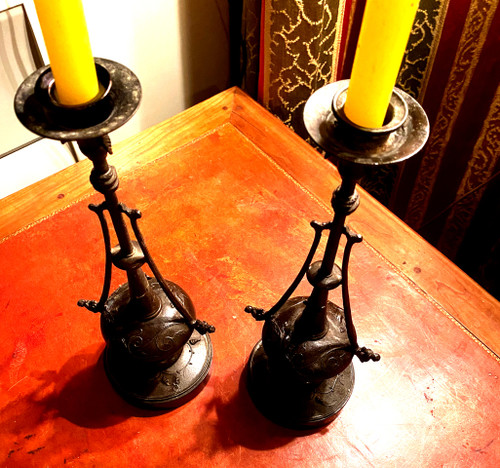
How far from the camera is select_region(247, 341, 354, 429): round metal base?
2.43 ft

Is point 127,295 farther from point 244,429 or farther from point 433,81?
point 433,81

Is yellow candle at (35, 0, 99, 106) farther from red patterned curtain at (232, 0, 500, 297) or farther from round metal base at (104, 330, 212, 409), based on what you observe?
red patterned curtain at (232, 0, 500, 297)

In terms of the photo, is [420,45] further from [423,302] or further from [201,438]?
[201,438]

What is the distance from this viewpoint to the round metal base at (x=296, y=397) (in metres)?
0.74

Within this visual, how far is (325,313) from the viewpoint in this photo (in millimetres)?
670

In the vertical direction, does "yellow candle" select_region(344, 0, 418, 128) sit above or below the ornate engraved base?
above

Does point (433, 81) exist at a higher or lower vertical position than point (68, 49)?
lower

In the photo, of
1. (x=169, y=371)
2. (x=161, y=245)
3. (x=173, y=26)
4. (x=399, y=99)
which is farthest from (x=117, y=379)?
(x=173, y=26)

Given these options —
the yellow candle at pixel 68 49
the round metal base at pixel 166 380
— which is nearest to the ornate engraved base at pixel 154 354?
the round metal base at pixel 166 380

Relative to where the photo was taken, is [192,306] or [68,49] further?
[192,306]

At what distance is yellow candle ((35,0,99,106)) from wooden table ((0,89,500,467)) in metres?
0.47

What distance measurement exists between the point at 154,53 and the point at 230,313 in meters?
0.68

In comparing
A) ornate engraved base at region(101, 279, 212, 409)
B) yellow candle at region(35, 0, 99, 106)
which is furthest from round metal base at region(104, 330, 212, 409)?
yellow candle at region(35, 0, 99, 106)

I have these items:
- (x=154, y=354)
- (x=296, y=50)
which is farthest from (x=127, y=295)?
(x=296, y=50)
